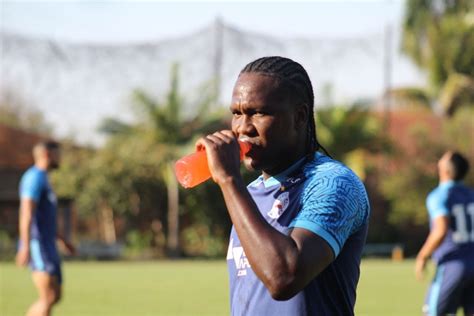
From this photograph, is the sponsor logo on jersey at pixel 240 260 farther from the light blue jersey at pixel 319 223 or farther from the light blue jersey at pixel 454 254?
the light blue jersey at pixel 454 254

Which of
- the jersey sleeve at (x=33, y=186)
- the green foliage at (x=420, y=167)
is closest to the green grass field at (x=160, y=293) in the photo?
the jersey sleeve at (x=33, y=186)

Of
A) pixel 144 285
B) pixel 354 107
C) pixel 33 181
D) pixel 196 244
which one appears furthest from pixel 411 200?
pixel 33 181

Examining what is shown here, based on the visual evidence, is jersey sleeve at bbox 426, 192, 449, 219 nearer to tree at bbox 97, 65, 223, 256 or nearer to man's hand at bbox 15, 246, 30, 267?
man's hand at bbox 15, 246, 30, 267

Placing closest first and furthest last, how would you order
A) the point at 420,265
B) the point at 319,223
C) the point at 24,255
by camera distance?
the point at 319,223 < the point at 420,265 < the point at 24,255

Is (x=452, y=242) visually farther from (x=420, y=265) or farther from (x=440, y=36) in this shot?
(x=440, y=36)

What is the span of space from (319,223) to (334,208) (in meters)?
0.09

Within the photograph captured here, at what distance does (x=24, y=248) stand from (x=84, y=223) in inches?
1267

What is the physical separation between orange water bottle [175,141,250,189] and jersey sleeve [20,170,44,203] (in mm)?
7784

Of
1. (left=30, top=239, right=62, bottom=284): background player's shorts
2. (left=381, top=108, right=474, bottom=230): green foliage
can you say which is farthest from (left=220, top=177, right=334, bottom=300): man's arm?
(left=381, top=108, right=474, bottom=230): green foliage

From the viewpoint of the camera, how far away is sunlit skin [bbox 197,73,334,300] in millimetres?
3068

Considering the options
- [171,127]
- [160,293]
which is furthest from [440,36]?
[160,293]

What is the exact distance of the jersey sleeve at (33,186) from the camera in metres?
10.9

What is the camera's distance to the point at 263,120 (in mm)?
3295

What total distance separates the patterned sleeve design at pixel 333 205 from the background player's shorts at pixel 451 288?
6289 mm
